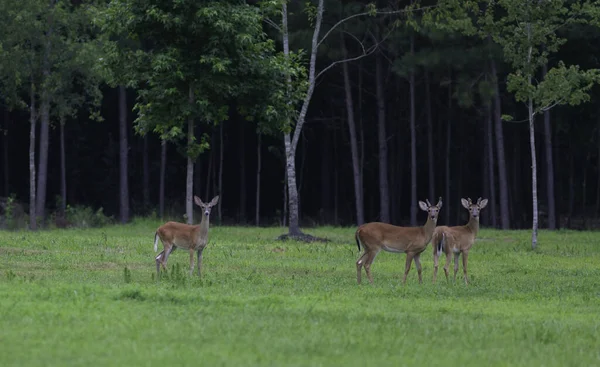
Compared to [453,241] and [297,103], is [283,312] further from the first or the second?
[297,103]

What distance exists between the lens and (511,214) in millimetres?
49906

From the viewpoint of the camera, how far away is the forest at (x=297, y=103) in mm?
28734

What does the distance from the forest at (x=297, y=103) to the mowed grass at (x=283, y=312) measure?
607 cm

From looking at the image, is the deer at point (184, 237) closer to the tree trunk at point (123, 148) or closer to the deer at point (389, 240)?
the deer at point (389, 240)

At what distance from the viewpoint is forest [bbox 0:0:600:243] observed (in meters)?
28.7

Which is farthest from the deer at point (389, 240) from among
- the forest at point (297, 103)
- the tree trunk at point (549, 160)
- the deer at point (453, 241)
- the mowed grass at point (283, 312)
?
the tree trunk at point (549, 160)

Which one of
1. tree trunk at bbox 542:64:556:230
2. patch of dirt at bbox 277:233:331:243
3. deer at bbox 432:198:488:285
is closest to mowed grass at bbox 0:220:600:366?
deer at bbox 432:198:488:285

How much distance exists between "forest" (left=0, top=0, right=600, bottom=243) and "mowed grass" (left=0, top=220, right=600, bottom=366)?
6.07m

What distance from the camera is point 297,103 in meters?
32.9

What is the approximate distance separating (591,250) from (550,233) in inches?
319

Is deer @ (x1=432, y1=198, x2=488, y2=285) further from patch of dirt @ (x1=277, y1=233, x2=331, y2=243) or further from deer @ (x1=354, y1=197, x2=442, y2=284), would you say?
patch of dirt @ (x1=277, y1=233, x2=331, y2=243)

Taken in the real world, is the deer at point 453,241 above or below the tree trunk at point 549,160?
below

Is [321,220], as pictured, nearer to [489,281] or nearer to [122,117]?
[122,117]

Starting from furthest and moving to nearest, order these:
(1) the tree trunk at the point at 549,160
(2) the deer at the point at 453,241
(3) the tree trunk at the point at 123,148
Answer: (3) the tree trunk at the point at 123,148 < (1) the tree trunk at the point at 549,160 < (2) the deer at the point at 453,241
